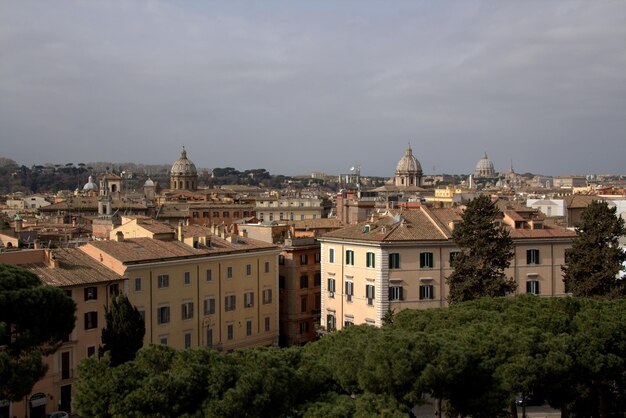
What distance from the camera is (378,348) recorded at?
20422mm

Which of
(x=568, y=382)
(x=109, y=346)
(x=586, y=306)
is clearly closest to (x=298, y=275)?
(x=109, y=346)

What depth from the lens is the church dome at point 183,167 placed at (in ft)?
515

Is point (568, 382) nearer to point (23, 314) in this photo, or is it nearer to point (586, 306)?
point (586, 306)

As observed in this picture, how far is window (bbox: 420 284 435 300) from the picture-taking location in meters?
41.5

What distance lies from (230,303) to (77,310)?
10.2 meters

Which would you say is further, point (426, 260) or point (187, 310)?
point (426, 260)

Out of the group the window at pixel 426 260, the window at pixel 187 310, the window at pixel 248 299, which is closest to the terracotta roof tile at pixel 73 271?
the window at pixel 187 310

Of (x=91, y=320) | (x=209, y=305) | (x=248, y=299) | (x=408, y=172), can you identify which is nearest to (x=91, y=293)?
(x=91, y=320)

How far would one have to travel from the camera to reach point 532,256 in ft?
142

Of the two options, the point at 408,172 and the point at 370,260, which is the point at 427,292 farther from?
the point at 408,172

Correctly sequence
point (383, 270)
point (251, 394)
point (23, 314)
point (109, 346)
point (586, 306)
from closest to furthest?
point (251, 394), point (23, 314), point (586, 306), point (109, 346), point (383, 270)

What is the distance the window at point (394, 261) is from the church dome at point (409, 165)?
15126cm

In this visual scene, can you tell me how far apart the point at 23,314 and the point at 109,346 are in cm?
774

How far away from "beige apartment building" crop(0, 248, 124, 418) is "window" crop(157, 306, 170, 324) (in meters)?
2.58
